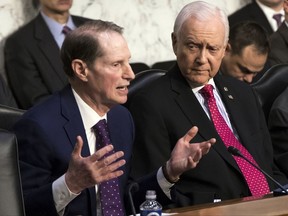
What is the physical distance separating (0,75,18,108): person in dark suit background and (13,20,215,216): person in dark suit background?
62.7 inches

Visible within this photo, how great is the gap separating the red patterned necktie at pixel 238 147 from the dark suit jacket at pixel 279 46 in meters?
2.07

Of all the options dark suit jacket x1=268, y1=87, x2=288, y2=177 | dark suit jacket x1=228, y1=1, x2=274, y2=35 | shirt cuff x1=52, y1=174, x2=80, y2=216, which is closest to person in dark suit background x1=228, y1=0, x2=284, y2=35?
dark suit jacket x1=228, y1=1, x2=274, y2=35

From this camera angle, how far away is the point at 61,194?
132 inches

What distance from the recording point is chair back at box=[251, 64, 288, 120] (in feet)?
15.4

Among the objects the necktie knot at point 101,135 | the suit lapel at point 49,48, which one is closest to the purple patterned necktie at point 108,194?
the necktie knot at point 101,135

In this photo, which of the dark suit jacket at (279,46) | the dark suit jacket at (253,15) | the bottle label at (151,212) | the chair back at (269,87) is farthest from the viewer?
the dark suit jacket at (253,15)

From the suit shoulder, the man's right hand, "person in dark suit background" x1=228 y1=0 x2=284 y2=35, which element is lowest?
the man's right hand

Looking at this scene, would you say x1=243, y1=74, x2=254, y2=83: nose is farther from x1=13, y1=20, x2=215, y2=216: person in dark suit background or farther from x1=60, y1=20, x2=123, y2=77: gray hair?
x1=60, y1=20, x2=123, y2=77: gray hair

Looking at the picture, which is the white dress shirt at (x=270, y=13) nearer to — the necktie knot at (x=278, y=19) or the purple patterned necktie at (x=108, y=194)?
the necktie knot at (x=278, y=19)

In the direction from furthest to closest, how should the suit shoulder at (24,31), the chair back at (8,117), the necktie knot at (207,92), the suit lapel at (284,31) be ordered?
the suit lapel at (284,31) < the suit shoulder at (24,31) < the necktie knot at (207,92) < the chair back at (8,117)

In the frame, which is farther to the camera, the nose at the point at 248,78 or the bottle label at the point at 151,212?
the nose at the point at 248,78

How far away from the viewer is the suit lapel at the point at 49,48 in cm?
564

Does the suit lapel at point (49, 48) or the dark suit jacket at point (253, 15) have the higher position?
the suit lapel at point (49, 48)

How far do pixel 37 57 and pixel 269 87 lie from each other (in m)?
1.52
